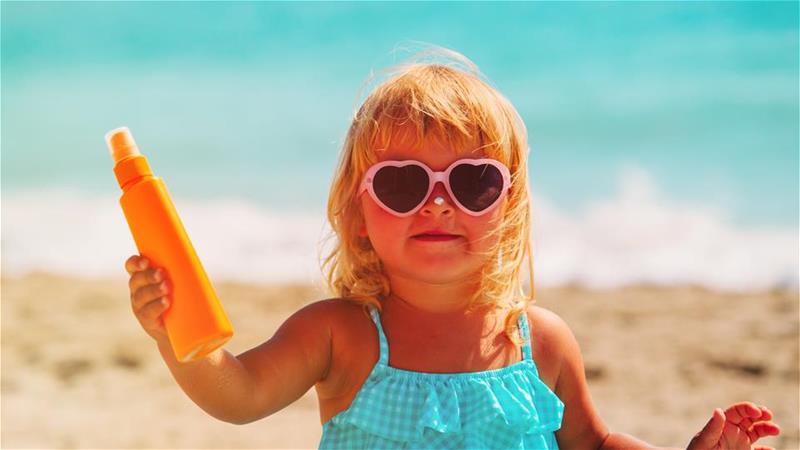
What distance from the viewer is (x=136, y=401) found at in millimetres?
4504

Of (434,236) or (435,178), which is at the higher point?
(435,178)

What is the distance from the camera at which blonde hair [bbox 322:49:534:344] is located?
231 centimetres

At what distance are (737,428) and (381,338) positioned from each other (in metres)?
0.92

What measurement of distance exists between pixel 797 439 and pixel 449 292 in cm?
204

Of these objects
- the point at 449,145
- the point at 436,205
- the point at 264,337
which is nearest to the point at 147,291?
the point at 436,205

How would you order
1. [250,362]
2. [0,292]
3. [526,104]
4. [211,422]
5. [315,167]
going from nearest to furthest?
[250,362] → [211,422] → [0,292] → [315,167] → [526,104]

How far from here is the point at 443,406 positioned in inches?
87.7

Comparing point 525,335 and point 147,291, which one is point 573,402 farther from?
point 147,291

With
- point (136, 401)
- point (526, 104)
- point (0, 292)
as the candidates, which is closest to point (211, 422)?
point (136, 401)

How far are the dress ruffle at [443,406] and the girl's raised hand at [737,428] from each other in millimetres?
403

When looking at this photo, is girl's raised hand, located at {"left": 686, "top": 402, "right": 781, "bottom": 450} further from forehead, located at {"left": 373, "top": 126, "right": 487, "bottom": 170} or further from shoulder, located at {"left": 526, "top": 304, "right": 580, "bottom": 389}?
forehead, located at {"left": 373, "top": 126, "right": 487, "bottom": 170}

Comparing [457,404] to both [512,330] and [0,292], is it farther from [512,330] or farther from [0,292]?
[0,292]

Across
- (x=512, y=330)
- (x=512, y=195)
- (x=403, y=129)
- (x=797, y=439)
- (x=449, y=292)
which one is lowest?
(x=797, y=439)

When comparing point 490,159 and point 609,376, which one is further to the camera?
point 609,376
